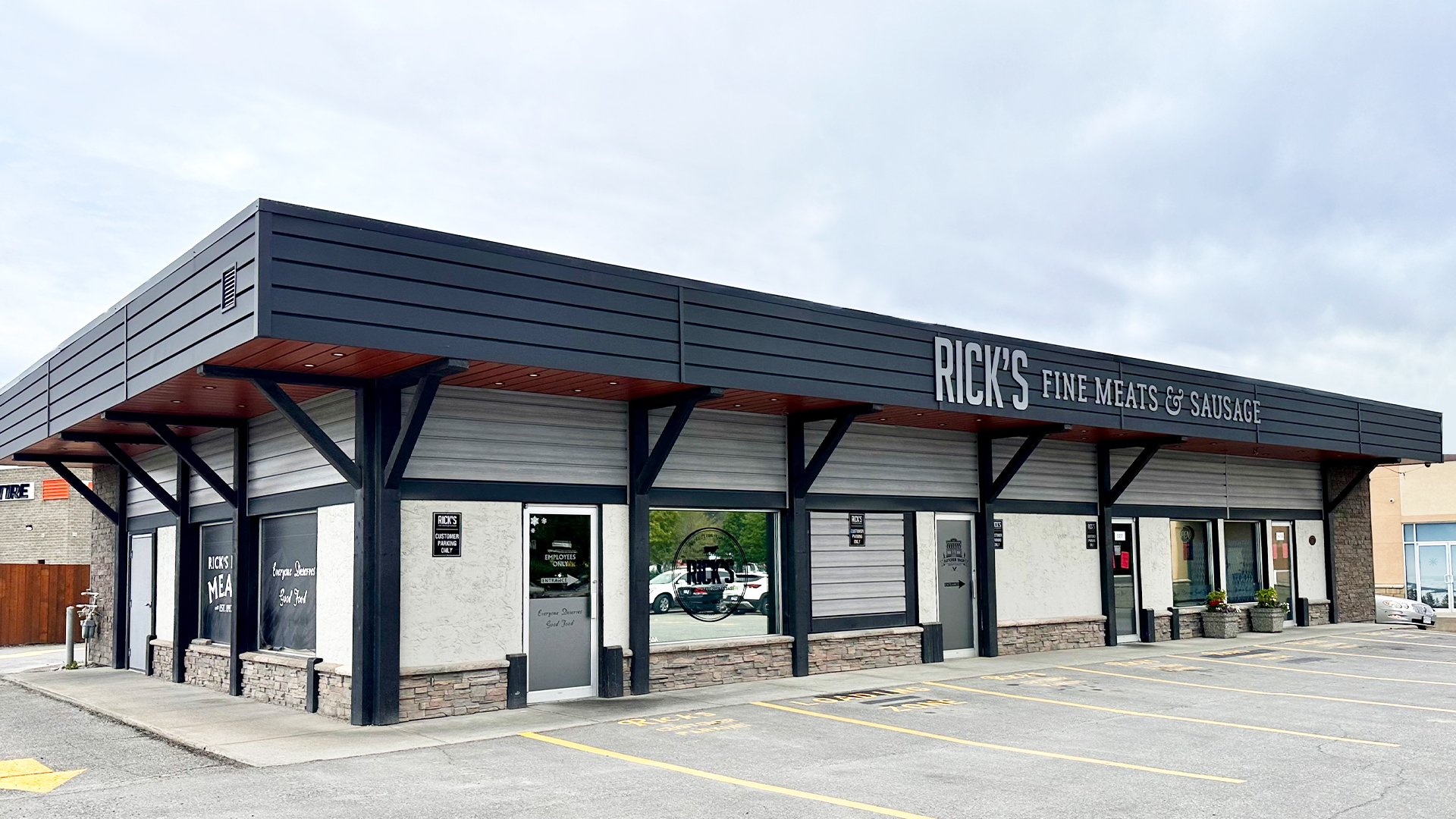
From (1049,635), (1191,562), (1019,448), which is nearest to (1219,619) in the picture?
(1191,562)

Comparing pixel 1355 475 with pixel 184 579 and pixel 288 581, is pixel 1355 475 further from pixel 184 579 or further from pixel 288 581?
pixel 184 579

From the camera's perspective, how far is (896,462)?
16.6m

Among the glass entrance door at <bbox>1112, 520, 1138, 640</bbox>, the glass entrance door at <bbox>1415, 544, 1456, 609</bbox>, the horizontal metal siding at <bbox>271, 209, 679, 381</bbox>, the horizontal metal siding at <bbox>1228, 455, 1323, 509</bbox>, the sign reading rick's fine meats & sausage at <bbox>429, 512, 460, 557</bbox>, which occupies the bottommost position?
the glass entrance door at <bbox>1415, 544, 1456, 609</bbox>

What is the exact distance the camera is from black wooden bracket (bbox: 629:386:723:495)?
41.9ft

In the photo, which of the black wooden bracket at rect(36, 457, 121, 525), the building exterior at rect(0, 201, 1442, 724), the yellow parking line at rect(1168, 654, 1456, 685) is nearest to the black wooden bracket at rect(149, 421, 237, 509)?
the building exterior at rect(0, 201, 1442, 724)

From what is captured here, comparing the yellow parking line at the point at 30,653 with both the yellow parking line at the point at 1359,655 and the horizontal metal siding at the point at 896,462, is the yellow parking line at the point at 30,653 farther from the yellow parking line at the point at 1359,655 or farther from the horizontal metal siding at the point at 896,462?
the yellow parking line at the point at 1359,655

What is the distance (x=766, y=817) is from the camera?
25.1ft

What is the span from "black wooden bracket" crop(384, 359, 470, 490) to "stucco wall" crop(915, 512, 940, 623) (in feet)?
25.8

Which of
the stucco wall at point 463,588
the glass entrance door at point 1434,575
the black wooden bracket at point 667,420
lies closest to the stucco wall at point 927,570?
the black wooden bracket at point 667,420

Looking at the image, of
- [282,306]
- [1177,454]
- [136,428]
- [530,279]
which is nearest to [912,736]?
[530,279]

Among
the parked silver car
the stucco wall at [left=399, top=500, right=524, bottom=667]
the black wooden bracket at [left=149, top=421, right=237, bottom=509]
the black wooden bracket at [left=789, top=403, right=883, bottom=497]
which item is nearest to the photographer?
the stucco wall at [left=399, top=500, right=524, bottom=667]

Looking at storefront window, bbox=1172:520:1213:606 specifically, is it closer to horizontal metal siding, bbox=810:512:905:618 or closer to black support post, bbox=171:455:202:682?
horizontal metal siding, bbox=810:512:905:618

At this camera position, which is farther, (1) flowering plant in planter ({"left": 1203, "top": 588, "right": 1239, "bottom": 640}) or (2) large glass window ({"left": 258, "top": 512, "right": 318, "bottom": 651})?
(1) flowering plant in planter ({"left": 1203, "top": 588, "right": 1239, "bottom": 640})

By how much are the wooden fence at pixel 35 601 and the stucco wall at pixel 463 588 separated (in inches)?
674
